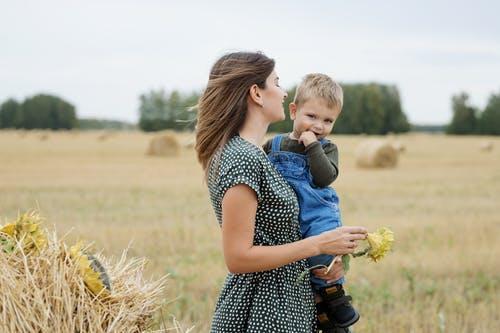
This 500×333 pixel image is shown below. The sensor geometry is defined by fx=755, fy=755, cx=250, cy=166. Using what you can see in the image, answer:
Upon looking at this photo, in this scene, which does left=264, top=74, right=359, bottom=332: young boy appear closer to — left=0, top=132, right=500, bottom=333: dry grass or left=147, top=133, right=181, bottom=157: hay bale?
left=0, top=132, right=500, bottom=333: dry grass

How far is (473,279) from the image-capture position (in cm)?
730

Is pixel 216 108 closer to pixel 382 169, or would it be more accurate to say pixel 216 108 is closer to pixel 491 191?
pixel 491 191

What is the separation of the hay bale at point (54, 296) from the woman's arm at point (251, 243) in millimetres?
415

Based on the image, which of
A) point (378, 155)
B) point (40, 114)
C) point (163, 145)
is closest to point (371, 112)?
point (163, 145)

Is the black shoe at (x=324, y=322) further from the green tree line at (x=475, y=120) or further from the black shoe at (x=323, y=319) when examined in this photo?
the green tree line at (x=475, y=120)

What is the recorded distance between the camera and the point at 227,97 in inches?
115

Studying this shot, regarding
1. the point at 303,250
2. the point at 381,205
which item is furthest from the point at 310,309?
the point at 381,205

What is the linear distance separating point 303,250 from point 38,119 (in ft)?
237

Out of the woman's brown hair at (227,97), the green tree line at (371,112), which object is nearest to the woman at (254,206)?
the woman's brown hair at (227,97)

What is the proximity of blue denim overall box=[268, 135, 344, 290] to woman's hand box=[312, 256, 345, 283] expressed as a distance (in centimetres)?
3

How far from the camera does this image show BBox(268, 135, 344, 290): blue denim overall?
298cm

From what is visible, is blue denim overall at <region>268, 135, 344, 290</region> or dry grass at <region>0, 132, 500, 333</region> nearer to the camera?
blue denim overall at <region>268, 135, 344, 290</region>

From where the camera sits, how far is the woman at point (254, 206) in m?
2.77

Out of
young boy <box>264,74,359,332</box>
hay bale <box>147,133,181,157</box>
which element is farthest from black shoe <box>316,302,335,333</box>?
hay bale <box>147,133,181,157</box>
